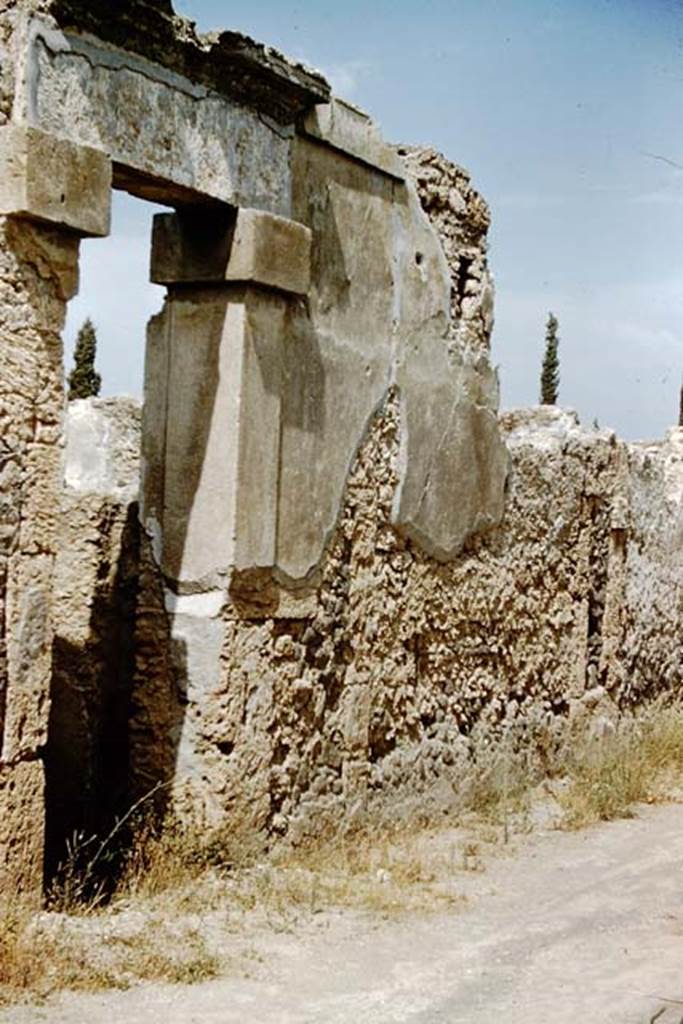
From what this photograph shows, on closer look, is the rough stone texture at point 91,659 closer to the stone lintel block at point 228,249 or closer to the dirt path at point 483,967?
the stone lintel block at point 228,249

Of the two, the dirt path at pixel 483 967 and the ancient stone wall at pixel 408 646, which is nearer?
the dirt path at pixel 483 967

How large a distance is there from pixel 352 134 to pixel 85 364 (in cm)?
1187

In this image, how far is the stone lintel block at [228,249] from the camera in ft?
19.0

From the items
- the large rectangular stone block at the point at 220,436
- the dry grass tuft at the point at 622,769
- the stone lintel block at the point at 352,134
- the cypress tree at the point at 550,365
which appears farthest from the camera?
the cypress tree at the point at 550,365

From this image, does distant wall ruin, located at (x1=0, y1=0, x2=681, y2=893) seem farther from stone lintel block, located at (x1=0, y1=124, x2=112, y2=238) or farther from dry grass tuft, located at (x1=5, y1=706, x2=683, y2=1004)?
dry grass tuft, located at (x1=5, y1=706, x2=683, y2=1004)

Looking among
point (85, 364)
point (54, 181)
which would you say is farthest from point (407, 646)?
point (85, 364)

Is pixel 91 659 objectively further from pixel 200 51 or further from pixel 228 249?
pixel 200 51

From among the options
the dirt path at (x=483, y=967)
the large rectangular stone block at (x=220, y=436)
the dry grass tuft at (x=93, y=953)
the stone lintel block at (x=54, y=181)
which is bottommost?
the dirt path at (x=483, y=967)

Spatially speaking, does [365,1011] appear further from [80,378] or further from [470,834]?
[80,378]

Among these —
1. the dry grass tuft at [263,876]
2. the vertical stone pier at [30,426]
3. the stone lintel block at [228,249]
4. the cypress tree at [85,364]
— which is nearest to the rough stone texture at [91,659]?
the dry grass tuft at [263,876]

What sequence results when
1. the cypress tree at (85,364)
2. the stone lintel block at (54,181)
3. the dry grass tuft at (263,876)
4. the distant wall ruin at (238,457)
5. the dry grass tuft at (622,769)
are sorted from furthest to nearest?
the cypress tree at (85,364)
the dry grass tuft at (622,769)
the distant wall ruin at (238,457)
the stone lintel block at (54,181)
the dry grass tuft at (263,876)

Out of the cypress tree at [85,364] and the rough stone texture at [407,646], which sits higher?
the cypress tree at [85,364]

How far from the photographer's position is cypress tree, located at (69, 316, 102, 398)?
17219 mm

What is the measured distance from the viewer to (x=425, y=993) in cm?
457
